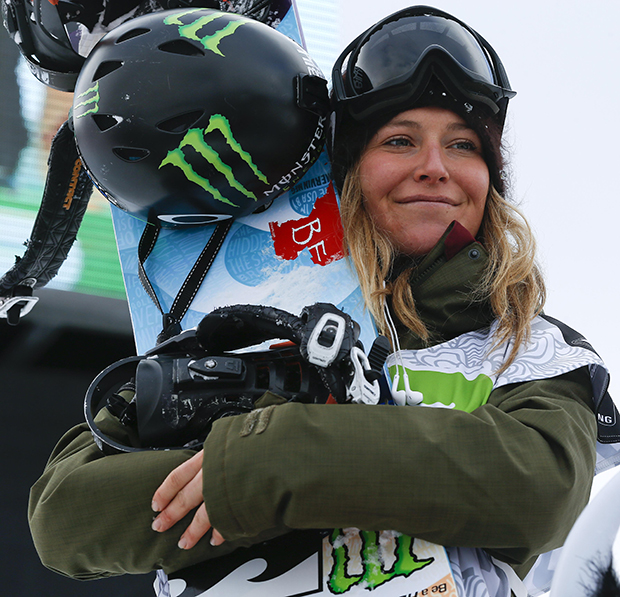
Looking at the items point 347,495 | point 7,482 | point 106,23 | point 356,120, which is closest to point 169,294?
point 356,120

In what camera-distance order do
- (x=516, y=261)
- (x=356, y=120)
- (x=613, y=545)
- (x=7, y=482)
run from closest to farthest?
1. (x=613, y=545)
2. (x=516, y=261)
3. (x=356, y=120)
4. (x=7, y=482)

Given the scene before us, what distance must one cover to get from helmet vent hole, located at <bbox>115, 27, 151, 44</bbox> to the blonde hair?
0.59m

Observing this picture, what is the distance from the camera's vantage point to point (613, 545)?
653 mm

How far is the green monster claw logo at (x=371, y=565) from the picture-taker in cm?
107

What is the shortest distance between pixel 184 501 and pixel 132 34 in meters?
1.06

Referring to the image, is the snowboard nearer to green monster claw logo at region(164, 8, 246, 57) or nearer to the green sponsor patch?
the green sponsor patch

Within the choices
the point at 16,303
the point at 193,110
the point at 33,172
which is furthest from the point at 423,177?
the point at 33,172

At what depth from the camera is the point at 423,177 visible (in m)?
1.46

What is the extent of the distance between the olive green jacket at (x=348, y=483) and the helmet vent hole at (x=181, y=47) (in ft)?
2.70

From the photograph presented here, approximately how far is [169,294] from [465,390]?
0.83 metres

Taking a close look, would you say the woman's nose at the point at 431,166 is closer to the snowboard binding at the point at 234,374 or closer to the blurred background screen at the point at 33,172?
the snowboard binding at the point at 234,374

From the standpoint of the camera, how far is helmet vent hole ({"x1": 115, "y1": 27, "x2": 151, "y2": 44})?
1.42 meters

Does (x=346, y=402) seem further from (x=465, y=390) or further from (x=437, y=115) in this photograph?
(x=437, y=115)

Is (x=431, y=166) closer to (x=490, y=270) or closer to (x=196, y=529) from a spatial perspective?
(x=490, y=270)
